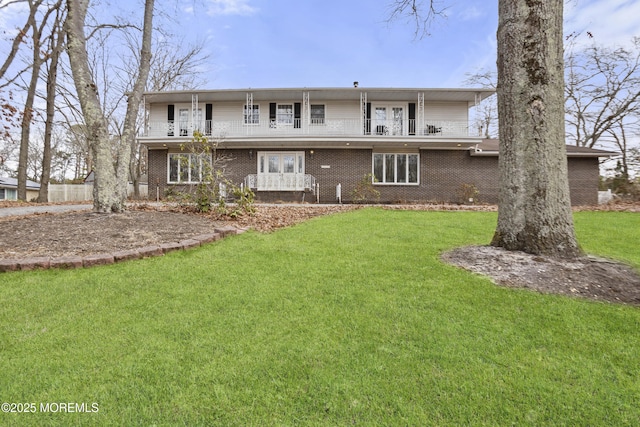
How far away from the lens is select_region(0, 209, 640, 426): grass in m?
1.38

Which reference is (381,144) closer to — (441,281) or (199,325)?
(441,281)

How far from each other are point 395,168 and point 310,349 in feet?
46.5

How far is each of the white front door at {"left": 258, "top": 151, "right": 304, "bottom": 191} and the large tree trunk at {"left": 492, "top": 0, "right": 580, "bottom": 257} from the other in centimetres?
1174

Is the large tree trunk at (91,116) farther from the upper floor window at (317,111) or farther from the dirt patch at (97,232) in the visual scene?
the upper floor window at (317,111)

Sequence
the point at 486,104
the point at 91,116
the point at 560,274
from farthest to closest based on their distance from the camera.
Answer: the point at 486,104 → the point at 91,116 → the point at 560,274

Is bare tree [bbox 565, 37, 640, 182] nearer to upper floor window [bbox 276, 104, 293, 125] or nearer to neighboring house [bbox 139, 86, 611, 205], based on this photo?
neighboring house [bbox 139, 86, 611, 205]

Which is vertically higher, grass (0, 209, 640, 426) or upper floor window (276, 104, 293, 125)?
upper floor window (276, 104, 293, 125)

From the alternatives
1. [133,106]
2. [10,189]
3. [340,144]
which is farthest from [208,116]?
[10,189]

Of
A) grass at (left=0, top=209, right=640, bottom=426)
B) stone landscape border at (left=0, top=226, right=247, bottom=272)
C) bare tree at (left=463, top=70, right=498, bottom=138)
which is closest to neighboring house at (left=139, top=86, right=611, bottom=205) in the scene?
bare tree at (left=463, top=70, right=498, bottom=138)

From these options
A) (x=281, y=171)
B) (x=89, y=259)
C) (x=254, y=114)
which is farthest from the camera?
(x=254, y=114)

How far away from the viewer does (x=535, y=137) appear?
3.48 metres

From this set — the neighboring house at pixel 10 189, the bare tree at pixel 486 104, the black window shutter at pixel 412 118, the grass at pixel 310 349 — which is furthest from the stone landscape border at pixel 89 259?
the neighboring house at pixel 10 189

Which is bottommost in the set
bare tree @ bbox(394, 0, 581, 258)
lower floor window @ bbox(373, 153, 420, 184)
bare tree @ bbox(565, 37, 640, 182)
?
bare tree @ bbox(394, 0, 581, 258)

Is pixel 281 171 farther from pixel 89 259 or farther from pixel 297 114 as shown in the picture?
pixel 89 259
